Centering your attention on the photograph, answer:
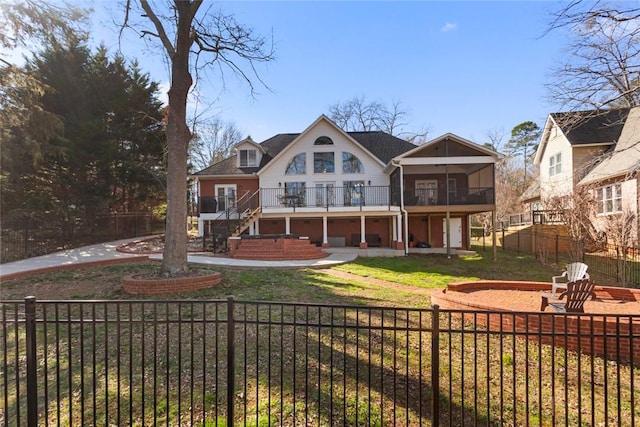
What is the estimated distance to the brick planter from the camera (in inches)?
323

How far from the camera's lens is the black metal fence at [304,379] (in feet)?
10.6

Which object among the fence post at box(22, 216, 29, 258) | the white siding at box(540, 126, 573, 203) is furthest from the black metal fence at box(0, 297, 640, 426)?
the white siding at box(540, 126, 573, 203)

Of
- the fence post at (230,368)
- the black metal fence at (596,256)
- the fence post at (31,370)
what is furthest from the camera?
the black metal fence at (596,256)

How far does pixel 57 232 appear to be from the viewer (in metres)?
16.7

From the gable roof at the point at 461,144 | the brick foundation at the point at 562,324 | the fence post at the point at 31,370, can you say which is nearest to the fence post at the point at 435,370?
the brick foundation at the point at 562,324

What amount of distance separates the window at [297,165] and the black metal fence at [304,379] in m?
16.3

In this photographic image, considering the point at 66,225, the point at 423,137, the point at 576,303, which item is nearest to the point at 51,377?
the point at 576,303

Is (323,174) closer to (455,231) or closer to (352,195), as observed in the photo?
(352,195)

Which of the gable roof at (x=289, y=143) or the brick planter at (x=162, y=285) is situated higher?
the gable roof at (x=289, y=143)

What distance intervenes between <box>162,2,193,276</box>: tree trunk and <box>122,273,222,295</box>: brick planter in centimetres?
63

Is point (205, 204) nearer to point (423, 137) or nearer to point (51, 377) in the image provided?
point (51, 377)

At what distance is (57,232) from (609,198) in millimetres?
28825

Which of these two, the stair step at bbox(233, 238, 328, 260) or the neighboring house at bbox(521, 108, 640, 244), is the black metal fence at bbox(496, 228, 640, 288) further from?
the stair step at bbox(233, 238, 328, 260)

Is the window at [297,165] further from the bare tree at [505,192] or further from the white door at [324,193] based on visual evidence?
the bare tree at [505,192]
